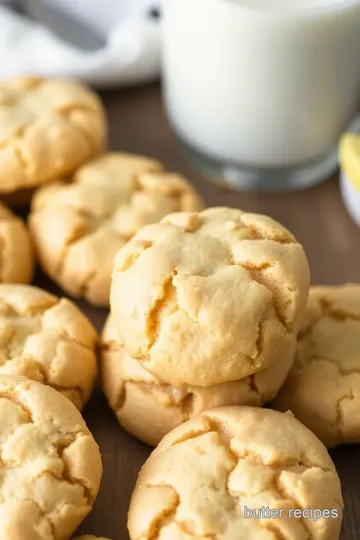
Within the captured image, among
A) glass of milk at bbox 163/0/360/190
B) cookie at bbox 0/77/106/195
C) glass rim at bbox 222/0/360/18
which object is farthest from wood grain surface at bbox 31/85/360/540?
glass rim at bbox 222/0/360/18

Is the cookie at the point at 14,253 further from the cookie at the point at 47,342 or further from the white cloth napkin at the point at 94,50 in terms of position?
the white cloth napkin at the point at 94,50

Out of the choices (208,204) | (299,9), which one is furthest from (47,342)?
(299,9)

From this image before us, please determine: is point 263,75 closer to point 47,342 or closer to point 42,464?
point 47,342

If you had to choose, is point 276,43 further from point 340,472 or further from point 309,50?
point 340,472

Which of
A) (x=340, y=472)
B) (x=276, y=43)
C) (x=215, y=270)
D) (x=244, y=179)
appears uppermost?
(x=276, y=43)

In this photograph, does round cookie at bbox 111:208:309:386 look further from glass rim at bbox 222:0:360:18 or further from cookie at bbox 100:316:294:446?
glass rim at bbox 222:0:360:18

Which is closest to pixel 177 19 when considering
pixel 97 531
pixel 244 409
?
pixel 244 409

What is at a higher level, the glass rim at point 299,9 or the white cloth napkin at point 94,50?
the glass rim at point 299,9

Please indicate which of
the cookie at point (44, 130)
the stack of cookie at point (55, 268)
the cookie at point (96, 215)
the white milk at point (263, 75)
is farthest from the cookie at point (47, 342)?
the white milk at point (263, 75)
